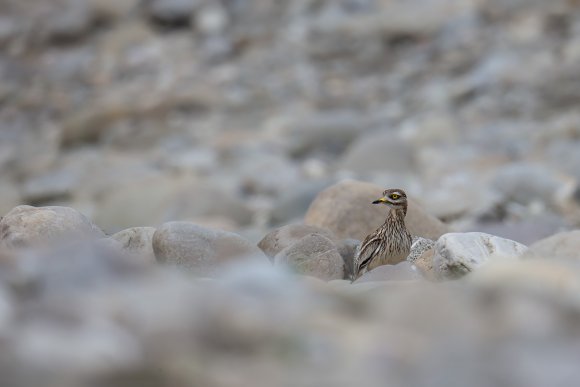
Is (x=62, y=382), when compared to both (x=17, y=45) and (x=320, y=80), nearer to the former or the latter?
(x=320, y=80)

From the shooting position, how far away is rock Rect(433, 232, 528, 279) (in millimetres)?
4188

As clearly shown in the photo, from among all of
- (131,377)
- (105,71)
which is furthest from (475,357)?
(105,71)

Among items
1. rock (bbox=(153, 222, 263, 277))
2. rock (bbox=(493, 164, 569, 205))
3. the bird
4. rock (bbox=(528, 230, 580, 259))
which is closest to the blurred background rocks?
rock (bbox=(493, 164, 569, 205))

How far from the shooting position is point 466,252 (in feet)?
13.9

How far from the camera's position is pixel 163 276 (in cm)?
307

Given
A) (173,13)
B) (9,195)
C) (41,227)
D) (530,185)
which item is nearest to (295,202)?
(530,185)

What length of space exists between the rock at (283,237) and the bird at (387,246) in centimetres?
24

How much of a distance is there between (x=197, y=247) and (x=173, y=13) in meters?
11.8

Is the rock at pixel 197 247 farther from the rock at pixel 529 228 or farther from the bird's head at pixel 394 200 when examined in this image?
the rock at pixel 529 228

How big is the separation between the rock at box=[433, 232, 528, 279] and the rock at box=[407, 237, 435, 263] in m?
0.41

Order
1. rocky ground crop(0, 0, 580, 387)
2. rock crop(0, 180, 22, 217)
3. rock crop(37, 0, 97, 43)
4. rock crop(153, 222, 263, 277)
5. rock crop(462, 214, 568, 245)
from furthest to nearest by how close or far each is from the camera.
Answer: rock crop(37, 0, 97, 43) < rock crop(0, 180, 22, 217) < rock crop(462, 214, 568, 245) < rock crop(153, 222, 263, 277) < rocky ground crop(0, 0, 580, 387)

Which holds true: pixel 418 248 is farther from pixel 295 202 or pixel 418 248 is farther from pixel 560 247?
pixel 295 202

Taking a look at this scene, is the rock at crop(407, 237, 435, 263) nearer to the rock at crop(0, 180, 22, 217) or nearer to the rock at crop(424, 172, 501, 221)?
the rock at crop(424, 172, 501, 221)

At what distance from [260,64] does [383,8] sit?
7.10ft
